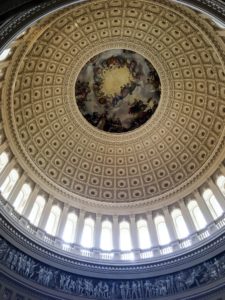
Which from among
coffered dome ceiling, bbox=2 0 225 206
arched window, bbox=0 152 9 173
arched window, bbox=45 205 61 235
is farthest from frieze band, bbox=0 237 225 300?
coffered dome ceiling, bbox=2 0 225 206

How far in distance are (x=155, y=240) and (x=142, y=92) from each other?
12.6 meters

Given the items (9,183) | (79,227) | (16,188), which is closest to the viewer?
(9,183)

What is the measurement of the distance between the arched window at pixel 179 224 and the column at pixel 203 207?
4.99ft

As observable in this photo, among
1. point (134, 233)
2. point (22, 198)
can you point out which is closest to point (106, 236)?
point (134, 233)

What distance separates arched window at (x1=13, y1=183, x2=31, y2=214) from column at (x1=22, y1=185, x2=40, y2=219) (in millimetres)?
196

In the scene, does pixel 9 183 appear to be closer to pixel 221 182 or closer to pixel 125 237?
pixel 125 237

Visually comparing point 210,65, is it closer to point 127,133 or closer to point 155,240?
point 127,133

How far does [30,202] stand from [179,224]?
1006 centimetres

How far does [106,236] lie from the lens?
24125 mm

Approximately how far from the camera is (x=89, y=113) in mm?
29906

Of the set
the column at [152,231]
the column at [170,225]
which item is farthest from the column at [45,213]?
the column at [170,225]

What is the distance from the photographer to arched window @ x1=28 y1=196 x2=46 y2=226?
2246 centimetres

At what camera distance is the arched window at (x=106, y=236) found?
2308 centimetres

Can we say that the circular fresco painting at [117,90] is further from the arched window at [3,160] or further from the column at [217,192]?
the arched window at [3,160]
